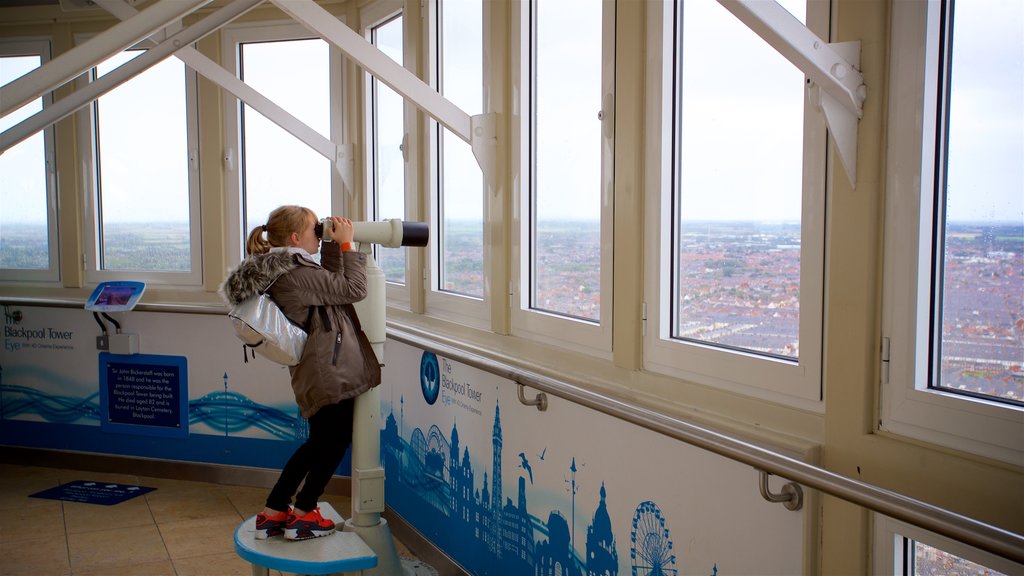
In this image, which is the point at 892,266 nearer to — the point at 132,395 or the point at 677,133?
the point at 677,133

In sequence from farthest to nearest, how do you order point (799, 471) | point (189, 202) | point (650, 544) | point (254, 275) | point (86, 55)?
point (189, 202) → point (254, 275) → point (86, 55) → point (650, 544) → point (799, 471)

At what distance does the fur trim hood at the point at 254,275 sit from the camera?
297 centimetres

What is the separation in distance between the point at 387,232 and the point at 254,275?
497 mm

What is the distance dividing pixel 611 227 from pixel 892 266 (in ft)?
3.25

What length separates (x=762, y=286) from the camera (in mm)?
2076

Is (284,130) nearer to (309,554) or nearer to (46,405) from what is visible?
(46,405)

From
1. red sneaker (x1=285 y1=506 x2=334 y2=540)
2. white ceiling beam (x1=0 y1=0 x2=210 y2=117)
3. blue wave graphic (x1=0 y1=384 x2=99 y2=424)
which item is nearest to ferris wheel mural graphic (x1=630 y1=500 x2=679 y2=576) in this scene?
red sneaker (x1=285 y1=506 x2=334 y2=540)

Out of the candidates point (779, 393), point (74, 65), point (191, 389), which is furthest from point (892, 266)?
point (191, 389)

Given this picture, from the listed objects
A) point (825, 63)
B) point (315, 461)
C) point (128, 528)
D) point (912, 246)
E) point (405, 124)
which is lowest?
point (128, 528)

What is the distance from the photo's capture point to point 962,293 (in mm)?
1581

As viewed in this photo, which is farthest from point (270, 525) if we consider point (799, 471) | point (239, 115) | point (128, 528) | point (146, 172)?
point (146, 172)

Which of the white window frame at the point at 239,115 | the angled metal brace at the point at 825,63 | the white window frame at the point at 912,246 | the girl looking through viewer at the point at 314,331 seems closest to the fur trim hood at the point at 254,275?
the girl looking through viewer at the point at 314,331

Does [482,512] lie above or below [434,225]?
below

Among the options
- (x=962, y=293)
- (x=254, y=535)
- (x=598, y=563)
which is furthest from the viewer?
(x=254, y=535)
